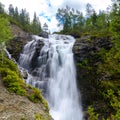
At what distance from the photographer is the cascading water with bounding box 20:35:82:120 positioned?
37.1 meters

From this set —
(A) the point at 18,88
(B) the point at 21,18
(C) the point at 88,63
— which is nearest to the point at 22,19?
(B) the point at 21,18

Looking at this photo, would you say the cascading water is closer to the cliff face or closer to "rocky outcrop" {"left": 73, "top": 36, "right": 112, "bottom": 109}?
"rocky outcrop" {"left": 73, "top": 36, "right": 112, "bottom": 109}

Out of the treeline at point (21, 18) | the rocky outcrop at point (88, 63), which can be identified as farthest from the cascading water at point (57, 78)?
the treeline at point (21, 18)

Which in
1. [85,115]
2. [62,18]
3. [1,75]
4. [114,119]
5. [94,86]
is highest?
[62,18]

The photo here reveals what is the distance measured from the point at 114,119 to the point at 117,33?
15006 millimetres

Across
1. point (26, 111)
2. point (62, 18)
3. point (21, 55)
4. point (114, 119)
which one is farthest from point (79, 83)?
point (62, 18)

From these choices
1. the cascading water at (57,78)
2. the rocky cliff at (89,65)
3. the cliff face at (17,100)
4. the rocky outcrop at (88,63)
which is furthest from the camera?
the rocky outcrop at (88,63)

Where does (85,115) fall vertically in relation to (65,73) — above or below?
below

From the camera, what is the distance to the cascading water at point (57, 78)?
37.1 meters

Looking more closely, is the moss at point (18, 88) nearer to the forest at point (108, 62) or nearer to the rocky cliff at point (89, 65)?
the forest at point (108, 62)

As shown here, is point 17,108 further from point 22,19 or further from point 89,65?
point 22,19

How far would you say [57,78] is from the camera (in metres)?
42.0

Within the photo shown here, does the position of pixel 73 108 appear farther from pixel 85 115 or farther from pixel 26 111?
pixel 26 111

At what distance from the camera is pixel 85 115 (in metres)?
36.4
